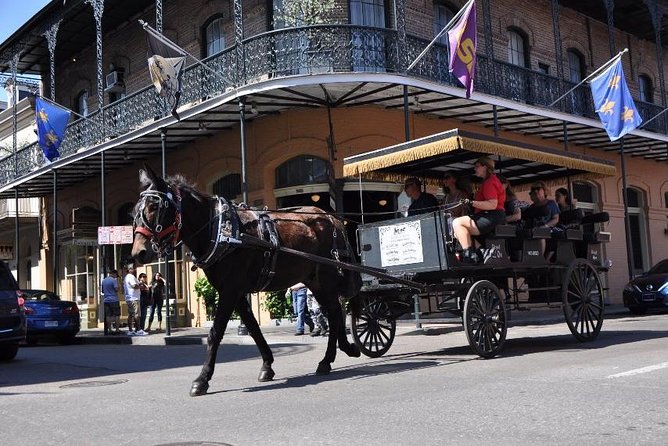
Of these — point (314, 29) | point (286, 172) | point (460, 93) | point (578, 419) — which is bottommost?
point (578, 419)

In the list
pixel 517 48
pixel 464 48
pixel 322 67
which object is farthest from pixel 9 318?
pixel 517 48

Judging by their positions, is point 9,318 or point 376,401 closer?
point 376,401

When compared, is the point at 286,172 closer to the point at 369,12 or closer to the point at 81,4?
the point at 369,12

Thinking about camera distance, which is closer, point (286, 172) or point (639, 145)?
point (286, 172)

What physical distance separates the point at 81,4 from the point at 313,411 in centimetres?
1930

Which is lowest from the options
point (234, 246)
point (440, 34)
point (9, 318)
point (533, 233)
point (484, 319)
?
point (484, 319)

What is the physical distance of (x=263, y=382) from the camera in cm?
804

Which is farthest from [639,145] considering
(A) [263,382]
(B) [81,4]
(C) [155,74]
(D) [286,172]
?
(A) [263,382]

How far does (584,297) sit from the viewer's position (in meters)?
10.4

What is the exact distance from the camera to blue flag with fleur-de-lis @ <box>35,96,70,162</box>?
70.5 feet

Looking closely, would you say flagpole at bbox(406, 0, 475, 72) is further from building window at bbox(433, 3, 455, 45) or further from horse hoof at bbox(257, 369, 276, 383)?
horse hoof at bbox(257, 369, 276, 383)

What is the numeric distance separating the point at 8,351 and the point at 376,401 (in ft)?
30.6

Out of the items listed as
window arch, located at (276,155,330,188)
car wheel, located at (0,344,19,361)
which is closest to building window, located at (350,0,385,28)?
window arch, located at (276,155,330,188)

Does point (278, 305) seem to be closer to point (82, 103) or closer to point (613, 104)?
point (613, 104)
